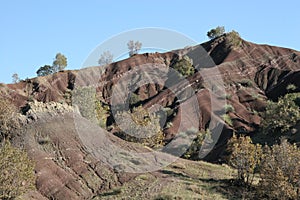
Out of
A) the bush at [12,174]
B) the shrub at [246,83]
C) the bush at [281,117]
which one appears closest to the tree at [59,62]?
the shrub at [246,83]

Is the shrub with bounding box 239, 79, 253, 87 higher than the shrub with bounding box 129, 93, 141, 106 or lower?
lower

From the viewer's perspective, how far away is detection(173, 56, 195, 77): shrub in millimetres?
151125

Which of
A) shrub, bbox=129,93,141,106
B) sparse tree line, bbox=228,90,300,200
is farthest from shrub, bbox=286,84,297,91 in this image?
sparse tree line, bbox=228,90,300,200

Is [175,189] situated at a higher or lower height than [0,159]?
lower

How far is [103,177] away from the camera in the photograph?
4519 centimetres

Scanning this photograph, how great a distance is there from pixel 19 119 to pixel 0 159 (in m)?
13.4

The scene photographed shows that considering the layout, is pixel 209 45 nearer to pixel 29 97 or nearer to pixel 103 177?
pixel 29 97

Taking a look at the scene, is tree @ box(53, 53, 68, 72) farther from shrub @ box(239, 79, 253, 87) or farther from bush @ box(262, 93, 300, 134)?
bush @ box(262, 93, 300, 134)

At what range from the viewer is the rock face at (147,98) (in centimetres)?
4519

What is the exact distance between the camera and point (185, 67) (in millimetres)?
152875

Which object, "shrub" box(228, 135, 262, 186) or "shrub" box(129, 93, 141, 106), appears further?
"shrub" box(129, 93, 141, 106)

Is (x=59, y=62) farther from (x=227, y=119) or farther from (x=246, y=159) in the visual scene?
(x=246, y=159)

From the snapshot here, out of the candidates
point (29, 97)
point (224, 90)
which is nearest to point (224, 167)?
point (224, 90)

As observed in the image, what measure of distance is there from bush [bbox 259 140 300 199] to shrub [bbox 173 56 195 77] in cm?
10965
